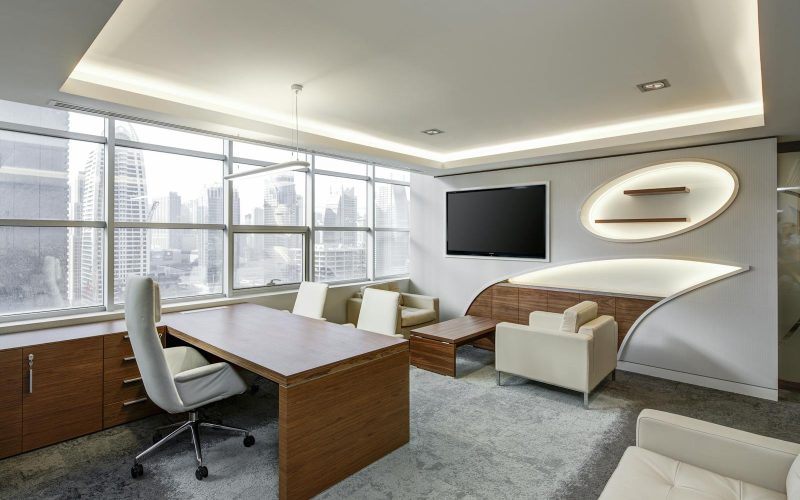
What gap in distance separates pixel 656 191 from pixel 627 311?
4.31ft

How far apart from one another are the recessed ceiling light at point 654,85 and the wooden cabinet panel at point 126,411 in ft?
14.9

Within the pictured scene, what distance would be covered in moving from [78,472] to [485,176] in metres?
5.17

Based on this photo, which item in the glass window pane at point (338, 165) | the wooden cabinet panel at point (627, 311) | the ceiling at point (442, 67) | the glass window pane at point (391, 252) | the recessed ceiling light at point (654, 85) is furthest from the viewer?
the glass window pane at point (391, 252)

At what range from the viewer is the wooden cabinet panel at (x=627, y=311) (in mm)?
4619

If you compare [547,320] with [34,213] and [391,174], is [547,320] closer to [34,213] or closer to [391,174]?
[391,174]

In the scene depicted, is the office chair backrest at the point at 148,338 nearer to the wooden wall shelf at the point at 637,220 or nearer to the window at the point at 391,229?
the window at the point at 391,229

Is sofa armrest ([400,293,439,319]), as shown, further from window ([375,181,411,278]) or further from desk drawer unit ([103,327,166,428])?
desk drawer unit ([103,327,166,428])

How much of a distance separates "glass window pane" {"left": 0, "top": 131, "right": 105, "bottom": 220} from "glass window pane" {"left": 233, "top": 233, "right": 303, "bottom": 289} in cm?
146

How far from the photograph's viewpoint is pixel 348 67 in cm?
293

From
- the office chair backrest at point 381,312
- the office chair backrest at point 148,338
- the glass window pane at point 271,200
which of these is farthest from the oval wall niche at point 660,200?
the office chair backrest at point 148,338

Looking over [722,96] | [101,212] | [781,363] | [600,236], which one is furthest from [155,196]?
[781,363]

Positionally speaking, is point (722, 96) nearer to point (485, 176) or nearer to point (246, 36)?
point (485, 176)

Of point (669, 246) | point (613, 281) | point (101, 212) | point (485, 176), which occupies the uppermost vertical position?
point (485, 176)

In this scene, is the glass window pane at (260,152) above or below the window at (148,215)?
above
